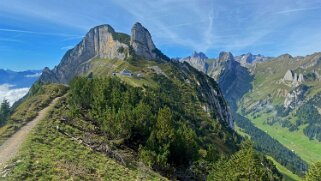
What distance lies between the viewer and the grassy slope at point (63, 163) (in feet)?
145

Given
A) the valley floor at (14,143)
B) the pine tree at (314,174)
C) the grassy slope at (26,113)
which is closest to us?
the valley floor at (14,143)

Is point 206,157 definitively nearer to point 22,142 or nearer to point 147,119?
point 147,119

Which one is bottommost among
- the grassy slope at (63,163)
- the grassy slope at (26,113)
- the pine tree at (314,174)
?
the pine tree at (314,174)

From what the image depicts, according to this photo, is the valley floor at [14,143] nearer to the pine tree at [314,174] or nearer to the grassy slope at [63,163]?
the grassy slope at [63,163]

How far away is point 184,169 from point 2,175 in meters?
40.9

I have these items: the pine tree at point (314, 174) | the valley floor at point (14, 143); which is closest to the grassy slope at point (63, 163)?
the valley floor at point (14, 143)

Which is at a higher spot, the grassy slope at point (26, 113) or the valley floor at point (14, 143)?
the grassy slope at point (26, 113)

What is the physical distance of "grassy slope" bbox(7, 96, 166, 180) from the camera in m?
44.1

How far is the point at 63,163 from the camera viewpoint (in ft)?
160

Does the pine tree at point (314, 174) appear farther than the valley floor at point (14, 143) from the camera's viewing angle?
Yes

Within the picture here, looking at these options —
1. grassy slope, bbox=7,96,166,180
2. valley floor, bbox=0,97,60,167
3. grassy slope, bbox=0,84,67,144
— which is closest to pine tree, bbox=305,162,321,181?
grassy slope, bbox=7,96,166,180

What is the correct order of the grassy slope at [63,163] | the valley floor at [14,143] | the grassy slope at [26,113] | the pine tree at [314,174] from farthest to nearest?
1. the pine tree at [314,174]
2. the grassy slope at [26,113]
3. the valley floor at [14,143]
4. the grassy slope at [63,163]

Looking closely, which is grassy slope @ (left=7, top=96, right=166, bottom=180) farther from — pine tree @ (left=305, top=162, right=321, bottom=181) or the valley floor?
pine tree @ (left=305, top=162, right=321, bottom=181)

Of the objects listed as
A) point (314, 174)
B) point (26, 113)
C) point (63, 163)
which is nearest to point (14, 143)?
point (63, 163)
